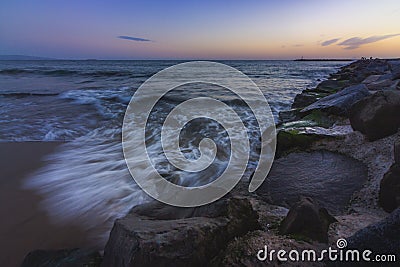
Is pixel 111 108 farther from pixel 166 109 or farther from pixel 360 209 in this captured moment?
pixel 360 209

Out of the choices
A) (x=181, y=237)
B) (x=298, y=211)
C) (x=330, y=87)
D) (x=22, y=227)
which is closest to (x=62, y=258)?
(x=22, y=227)

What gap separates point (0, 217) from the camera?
8.61 feet

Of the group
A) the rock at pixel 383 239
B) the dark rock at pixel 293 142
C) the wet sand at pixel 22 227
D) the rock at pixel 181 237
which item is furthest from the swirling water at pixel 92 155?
the rock at pixel 383 239

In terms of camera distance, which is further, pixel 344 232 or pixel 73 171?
pixel 73 171

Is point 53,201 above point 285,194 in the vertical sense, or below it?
below

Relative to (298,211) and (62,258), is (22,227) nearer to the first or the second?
(62,258)

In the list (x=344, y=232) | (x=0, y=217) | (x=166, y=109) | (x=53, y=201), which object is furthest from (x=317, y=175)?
(x=166, y=109)

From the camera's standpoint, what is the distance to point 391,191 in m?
2.12

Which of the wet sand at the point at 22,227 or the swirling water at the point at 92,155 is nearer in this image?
the wet sand at the point at 22,227

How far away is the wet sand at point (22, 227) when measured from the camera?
7.40 feet

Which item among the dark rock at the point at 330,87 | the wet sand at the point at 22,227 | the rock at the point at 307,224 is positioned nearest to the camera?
the rock at the point at 307,224

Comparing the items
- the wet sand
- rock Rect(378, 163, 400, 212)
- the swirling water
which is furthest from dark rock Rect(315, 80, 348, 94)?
the wet sand

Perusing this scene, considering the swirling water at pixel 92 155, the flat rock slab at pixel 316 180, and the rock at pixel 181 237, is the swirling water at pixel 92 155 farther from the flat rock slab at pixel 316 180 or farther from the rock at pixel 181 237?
the rock at pixel 181 237

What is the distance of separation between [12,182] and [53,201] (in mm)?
764
